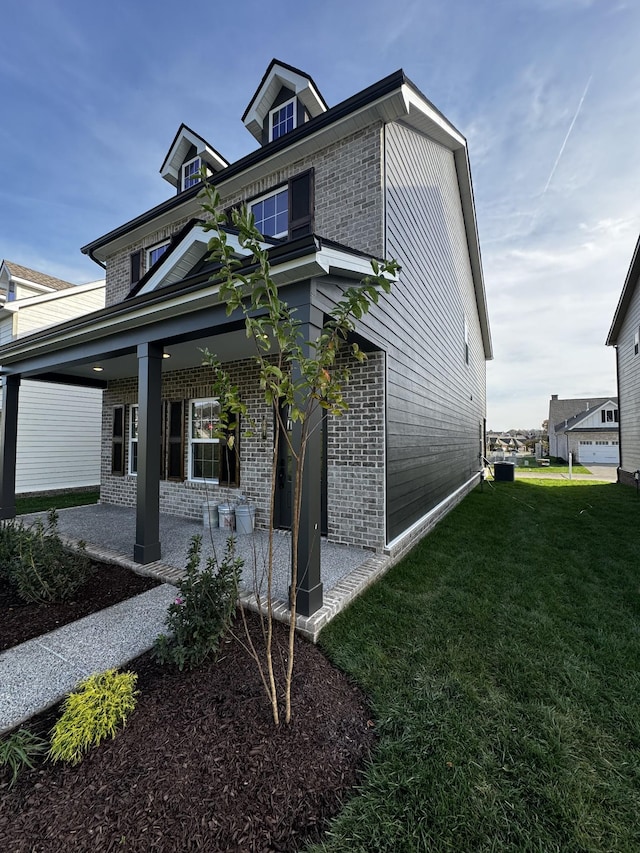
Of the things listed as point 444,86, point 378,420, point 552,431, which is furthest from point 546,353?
point 378,420

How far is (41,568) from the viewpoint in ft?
12.1

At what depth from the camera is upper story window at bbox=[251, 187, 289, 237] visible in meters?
6.09

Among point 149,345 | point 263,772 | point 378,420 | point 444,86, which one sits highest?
point 444,86

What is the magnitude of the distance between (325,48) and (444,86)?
2425 millimetres

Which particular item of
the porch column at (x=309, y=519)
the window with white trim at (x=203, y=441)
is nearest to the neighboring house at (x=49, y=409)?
the window with white trim at (x=203, y=441)

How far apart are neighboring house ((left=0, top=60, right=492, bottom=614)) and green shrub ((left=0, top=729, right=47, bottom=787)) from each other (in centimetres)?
188

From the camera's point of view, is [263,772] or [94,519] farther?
[94,519]

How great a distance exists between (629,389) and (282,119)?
15.1 metres

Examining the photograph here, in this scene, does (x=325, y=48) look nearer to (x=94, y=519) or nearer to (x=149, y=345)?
(x=149, y=345)

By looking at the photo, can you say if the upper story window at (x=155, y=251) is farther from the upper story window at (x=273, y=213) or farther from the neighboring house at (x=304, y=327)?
the upper story window at (x=273, y=213)

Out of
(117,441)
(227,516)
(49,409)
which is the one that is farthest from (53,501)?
(227,516)

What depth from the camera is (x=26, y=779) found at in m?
1.78

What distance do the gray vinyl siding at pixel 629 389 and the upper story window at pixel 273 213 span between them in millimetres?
13609

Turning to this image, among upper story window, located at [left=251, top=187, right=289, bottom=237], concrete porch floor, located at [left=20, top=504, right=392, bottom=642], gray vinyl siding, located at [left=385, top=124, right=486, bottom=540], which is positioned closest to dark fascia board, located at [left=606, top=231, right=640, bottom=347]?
gray vinyl siding, located at [left=385, top=124, right=486, bottom=540]
